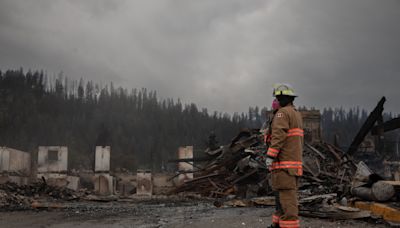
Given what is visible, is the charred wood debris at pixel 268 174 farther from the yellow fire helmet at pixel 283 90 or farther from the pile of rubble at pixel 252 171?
the yellow fire helmet at pixel 283 90

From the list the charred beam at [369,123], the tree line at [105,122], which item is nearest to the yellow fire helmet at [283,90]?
the charred beam at [369,123]

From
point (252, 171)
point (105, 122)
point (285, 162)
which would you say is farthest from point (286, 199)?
point (105, 122)

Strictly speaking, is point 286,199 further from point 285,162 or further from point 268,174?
point 268,174

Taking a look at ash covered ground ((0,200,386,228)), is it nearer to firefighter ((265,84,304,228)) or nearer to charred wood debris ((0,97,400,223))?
charred wood debris ((0,97,400,223))

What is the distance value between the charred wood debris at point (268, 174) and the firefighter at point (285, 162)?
8.67ft

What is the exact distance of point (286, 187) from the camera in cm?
463

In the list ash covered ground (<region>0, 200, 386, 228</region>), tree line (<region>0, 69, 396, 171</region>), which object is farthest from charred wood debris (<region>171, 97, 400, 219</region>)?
tree line (<region>0, 69, 396, 171</region>)

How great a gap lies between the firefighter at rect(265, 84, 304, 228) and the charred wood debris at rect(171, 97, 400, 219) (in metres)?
2.64

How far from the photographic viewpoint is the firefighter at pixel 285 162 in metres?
4.57

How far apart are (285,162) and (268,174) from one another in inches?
330

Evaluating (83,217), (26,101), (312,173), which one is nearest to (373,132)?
(312,173)

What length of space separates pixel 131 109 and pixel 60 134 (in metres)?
28.4

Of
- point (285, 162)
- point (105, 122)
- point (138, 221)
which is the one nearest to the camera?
point (285, 162)

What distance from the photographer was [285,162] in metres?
4.77
